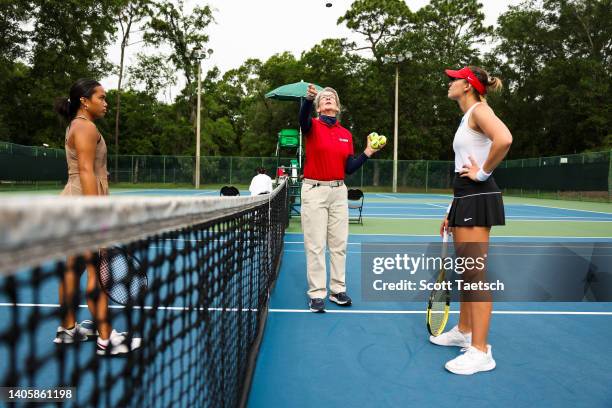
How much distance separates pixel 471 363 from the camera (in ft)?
9.48

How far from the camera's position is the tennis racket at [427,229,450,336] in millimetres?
3457

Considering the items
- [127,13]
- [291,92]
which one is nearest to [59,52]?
[127,13]

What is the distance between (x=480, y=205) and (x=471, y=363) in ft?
3.03

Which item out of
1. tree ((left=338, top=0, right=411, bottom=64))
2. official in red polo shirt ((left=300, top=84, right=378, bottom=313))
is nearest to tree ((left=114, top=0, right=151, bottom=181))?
tree ((left=338, top=0, right=411, bottom=64))

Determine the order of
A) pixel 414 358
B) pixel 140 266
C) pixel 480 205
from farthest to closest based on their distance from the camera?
pixel 414 358
pixel 480 205
pixel 140 266

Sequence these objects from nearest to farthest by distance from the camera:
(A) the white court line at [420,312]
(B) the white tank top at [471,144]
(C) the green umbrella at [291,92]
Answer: (B) the white tank top at [471,144] < (A) the white court line at [420,312] < (C) the green umbrella at [291,92]

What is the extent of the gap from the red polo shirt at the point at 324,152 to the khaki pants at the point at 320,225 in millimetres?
118

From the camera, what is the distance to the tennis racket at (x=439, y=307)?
346 cm

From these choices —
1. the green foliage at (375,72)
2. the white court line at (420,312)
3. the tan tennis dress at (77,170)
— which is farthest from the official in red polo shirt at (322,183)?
the green foliage at (375,72)

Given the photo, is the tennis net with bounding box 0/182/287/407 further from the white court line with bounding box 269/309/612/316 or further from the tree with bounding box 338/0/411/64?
the tree with bounding box 338/0/411/64

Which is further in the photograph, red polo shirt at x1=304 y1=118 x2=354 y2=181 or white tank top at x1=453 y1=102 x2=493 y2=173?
red polo shirt at x1=304 y1=118 x2=354 y2=181

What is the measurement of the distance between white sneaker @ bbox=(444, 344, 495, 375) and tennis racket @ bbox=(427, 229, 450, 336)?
1.65ft

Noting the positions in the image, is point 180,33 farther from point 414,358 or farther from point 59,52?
point 414,358

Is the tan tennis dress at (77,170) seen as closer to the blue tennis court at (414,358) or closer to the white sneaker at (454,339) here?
the blue tennis court at (414,358)
